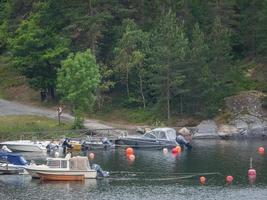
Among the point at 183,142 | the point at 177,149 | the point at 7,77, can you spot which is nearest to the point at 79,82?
the point at 183,142

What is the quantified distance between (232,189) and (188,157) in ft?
63.9

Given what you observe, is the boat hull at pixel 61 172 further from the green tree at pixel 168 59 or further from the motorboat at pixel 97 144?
the green tree at pixel 168 59

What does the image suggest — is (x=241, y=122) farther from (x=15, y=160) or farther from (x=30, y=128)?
(x=15, y=160)

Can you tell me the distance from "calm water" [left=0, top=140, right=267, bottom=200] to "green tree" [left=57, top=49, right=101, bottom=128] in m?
13.5

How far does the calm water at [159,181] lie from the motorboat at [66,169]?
940 mm

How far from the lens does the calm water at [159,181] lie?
75.9 meters

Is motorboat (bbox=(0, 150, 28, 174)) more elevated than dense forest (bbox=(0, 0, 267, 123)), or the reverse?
dense forest (bbox=(0, 0, 267, 123))

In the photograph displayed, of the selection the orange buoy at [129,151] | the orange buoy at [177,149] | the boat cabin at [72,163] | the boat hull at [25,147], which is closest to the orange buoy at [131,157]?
the orange buoy at [129,151]

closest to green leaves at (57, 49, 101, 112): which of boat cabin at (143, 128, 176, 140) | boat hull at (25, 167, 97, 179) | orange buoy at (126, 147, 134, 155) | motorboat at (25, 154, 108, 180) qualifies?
boat cabin at (143, 128, 176, 140)

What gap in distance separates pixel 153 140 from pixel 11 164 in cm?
2375

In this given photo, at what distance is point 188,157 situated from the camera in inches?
3829

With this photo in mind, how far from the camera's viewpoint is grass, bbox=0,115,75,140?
107375 mm

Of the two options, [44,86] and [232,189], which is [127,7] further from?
[232,189]

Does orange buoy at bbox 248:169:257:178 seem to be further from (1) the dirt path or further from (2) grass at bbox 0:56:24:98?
(2) grass at bbox 0:56:24:98
